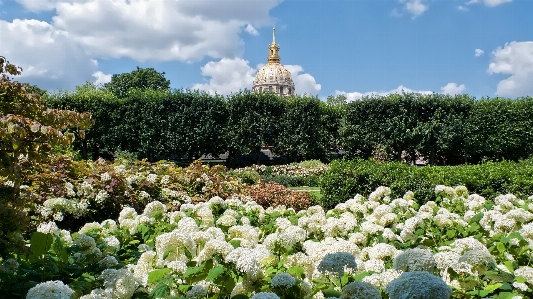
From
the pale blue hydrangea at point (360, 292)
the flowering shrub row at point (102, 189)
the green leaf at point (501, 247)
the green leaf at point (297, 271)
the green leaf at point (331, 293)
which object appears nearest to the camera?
the pale blue hydrangea at point (360, 292)

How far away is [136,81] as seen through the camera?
50.5 m

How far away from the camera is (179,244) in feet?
9.32

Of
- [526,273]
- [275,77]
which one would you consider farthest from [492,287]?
[275,77]

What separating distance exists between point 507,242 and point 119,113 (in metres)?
23.2

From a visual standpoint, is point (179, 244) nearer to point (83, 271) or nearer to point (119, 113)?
point (83, 271)

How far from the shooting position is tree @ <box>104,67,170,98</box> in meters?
50.5

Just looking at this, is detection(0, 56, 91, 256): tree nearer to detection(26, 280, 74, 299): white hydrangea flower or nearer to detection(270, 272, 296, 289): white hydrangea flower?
detection(26, 280, 74, 299): white hydrangea flower

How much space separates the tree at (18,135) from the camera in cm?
298

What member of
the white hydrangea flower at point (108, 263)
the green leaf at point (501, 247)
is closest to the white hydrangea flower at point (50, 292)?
the white hydrangea flower at point (108, 263)

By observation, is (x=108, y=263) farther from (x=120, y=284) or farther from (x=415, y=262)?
(x=415, y=262)

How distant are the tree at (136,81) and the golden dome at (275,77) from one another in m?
44.4

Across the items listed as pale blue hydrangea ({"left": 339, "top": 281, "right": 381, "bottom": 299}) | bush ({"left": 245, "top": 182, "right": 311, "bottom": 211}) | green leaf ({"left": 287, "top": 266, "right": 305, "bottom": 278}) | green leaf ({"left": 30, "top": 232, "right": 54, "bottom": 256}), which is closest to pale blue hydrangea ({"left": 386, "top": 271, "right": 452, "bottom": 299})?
pale blue hydrangea ({"left": 339, "top": 281, "right": 381, "bottom": 299})

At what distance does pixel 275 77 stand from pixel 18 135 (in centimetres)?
9369

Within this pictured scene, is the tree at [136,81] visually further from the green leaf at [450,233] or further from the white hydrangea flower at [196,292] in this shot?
the white hydrangea flower at [196,292]
